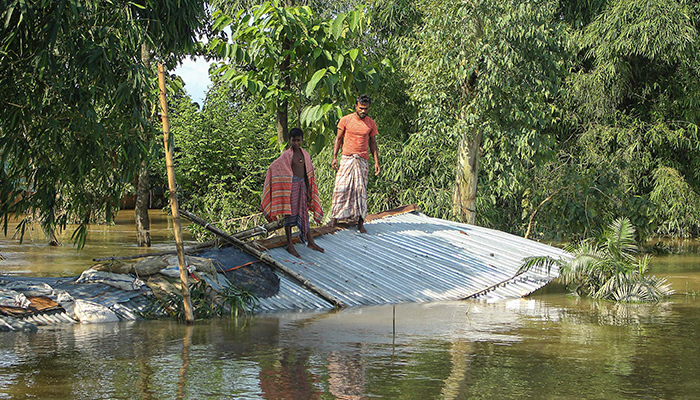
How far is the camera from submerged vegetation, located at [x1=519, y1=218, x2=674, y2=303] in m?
8.80

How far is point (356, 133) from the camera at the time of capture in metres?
9.70

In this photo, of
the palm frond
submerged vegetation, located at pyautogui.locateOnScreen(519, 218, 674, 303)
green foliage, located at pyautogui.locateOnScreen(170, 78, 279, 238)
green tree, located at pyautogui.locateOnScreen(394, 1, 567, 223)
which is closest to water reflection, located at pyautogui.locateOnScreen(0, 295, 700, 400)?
submerged vegetation, located at pyautogui.locateOnScreen(519, 218, 674, 303)

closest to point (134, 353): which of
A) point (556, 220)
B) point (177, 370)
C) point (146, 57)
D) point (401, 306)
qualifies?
point (177, 370)

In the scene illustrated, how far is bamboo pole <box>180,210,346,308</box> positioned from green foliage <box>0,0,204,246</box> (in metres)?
0.85

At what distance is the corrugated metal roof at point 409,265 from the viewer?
8.20 metres

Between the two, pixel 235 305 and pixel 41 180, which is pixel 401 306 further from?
pixel 41 180

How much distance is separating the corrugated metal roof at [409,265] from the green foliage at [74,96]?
6.93 feet

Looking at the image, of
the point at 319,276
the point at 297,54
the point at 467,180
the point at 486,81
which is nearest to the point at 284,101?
the point at 297,54

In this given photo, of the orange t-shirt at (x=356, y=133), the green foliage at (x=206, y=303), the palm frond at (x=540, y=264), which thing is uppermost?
the orange t-shirt at (x=356, y=133)

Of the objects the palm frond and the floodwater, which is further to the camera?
the palm frond

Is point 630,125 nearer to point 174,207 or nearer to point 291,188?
point 291,188

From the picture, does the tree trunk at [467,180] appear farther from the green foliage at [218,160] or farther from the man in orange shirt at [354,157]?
the man in orange shirt at [354,157]

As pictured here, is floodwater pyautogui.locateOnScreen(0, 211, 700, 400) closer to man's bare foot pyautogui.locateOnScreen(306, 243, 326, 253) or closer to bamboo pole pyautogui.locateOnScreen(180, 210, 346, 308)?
bamboo pole pyautogui.locateOnScreen(180, 210, 346, 308)

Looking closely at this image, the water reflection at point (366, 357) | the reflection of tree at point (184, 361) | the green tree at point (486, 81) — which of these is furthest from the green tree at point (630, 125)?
the reflection of tree at point (184, 361)
